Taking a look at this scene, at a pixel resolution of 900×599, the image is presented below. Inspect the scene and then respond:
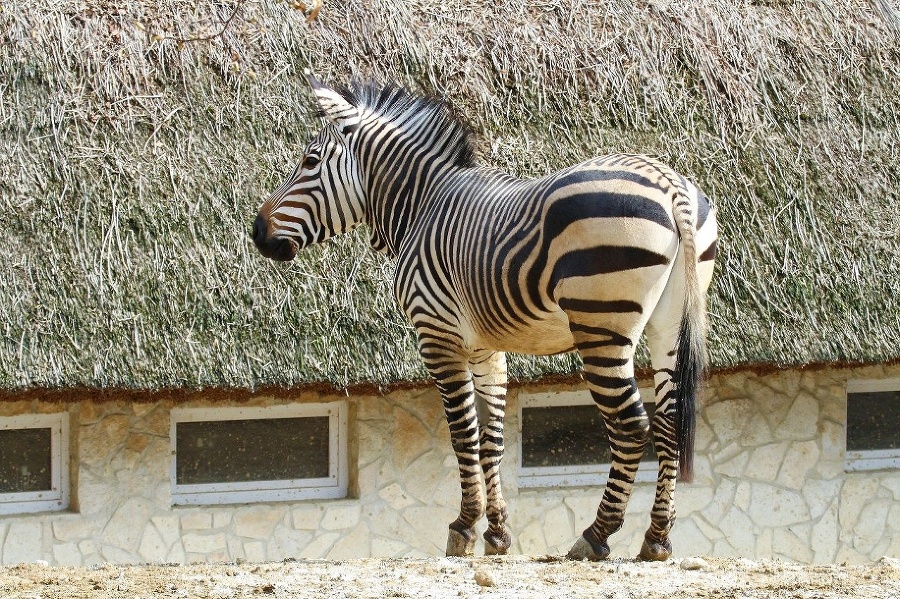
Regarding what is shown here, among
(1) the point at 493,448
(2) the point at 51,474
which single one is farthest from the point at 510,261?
(2) the point at 51,474

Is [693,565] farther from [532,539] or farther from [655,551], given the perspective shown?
[532,539]

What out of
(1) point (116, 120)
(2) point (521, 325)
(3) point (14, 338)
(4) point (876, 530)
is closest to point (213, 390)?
(3) point (14, 338)

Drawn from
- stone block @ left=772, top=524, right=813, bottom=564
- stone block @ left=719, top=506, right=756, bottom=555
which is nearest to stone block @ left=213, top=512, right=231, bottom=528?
stone block @ left=719, top=506, right=756, bottom=555

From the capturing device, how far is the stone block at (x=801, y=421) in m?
7.78

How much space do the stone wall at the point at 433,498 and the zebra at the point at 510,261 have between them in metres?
1.67

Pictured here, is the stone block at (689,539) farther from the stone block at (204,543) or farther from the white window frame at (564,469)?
the stone block at (204,543)

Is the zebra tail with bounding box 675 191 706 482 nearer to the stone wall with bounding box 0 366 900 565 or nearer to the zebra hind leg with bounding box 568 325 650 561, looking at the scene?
the zebra hind leg with bounding box 568 325 650 561

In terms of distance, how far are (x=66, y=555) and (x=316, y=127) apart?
319cm

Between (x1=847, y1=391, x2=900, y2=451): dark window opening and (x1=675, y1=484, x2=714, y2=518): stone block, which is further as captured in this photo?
(x1=847, y1=391, x2=900, y2=451): dark window opening

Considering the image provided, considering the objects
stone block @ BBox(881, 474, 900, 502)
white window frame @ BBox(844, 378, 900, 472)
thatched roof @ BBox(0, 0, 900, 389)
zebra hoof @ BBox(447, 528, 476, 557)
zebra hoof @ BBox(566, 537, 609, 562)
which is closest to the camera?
zebra hoof @ BBox(566, 537, 609, 562)

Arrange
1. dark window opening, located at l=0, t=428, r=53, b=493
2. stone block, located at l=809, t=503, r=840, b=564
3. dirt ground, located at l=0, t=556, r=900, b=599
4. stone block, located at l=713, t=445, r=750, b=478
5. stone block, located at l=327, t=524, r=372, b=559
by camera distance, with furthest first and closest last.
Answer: stone block, located at l=809, t=503, r=840, b=564
stone block, located at l=713, t=445, r=750, b=478
stone block, located at l=327, t=524, r=372, b=559
dark window opening, located at l=0, t=428, r=53, b=493
dirt ground, located at l=0, t=556, r=900, b=599

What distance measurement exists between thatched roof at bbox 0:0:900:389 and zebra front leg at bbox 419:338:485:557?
4.35 feet

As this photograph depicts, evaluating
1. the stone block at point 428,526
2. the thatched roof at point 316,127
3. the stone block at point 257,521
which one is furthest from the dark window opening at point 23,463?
the stone block at point 428,526

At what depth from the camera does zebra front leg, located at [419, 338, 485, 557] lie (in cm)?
526
